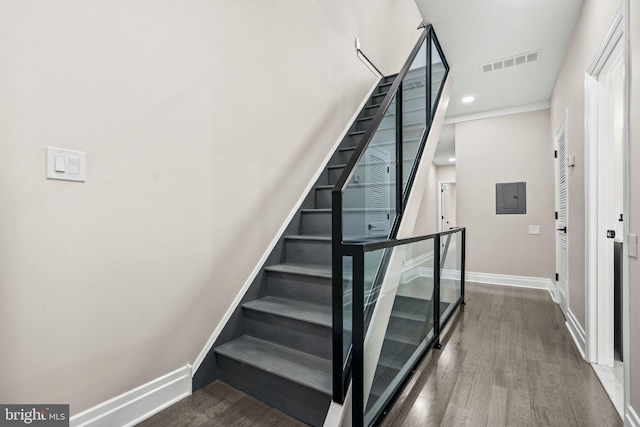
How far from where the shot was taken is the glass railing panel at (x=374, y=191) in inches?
65.6

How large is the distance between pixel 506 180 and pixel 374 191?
151 inches

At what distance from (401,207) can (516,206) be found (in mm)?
3315

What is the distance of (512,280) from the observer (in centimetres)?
483

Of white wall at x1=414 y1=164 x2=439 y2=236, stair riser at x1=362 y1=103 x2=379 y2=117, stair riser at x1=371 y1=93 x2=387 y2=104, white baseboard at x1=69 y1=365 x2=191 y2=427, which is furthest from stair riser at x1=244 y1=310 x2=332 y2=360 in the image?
white wall at x1=414 y1=164 x2=439 y2=236

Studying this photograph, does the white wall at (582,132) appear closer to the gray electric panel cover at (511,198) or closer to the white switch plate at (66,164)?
the gray electric panel cover at (511,198)

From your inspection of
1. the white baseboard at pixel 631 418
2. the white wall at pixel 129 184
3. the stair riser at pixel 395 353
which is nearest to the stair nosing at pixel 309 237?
the white wall at pixel 129 184

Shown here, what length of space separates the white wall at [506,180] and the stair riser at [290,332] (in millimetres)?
4127

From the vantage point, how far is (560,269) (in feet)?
12.7

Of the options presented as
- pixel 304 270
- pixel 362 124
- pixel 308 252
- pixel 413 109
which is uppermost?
pixel 362 124

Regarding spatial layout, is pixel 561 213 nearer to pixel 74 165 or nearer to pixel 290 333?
pixel 290 333

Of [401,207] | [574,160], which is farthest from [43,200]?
[574,160]

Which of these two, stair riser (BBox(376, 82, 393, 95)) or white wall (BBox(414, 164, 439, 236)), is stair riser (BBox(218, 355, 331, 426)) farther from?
white wall (BBox(414, 164, 439, 236))

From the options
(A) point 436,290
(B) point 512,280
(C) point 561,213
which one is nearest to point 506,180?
(C) point 561,213

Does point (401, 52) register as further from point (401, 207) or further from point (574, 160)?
point (401, 207)
